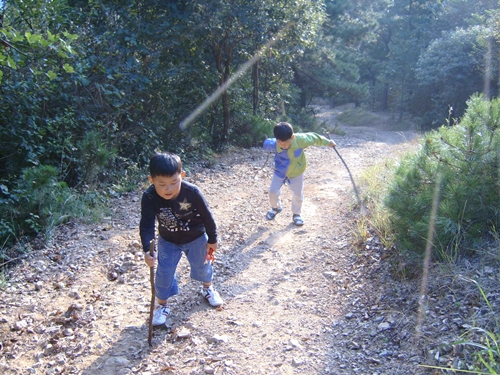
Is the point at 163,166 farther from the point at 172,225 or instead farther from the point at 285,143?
the point at 285,143

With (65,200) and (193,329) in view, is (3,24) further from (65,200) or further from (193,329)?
(193,329)

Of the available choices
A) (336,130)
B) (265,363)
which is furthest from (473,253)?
(336,130)

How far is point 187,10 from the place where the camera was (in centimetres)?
855

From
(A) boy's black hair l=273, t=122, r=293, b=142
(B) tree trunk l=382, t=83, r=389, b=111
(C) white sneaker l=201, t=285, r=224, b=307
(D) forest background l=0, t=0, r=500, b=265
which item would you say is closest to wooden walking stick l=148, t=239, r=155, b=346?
(C) white sneaker l=201, t=285, r=224, b=307

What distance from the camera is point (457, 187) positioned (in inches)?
141

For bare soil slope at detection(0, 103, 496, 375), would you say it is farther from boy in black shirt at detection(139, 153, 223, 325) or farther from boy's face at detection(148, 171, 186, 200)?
boy's face at detection(148, 171, 186, 200)

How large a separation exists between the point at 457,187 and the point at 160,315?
8.57 feet

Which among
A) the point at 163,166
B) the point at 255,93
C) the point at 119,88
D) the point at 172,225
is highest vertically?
the point at 119,88

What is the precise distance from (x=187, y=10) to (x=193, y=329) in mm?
6824

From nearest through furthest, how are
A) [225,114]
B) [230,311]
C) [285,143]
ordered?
[230,311]
[285,143]
[225,114]

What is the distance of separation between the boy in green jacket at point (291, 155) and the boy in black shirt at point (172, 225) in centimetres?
222

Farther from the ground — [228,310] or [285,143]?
[285,143]

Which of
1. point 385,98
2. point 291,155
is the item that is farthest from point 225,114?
point 385,98

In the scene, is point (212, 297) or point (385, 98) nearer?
point (212, 297)
